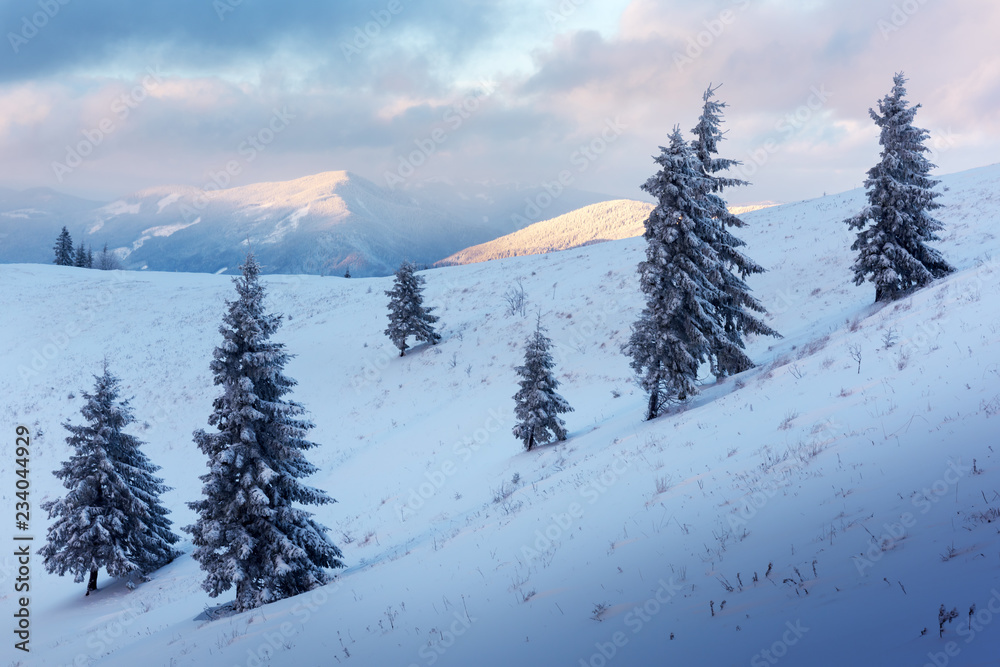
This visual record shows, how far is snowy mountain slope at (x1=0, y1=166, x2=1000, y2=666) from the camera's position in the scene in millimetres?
4195

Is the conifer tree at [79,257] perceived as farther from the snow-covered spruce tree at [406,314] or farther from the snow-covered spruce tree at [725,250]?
the snow-covered spruce tree at [725,250]

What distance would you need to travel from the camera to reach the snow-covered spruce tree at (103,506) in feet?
57.7

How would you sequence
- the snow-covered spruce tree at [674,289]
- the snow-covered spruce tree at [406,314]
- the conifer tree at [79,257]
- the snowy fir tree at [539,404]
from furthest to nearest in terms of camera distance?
1. the conifer tree at [79,257]
2. the snow-covered spruce tree at [406,314]
3. the snowy fir tree at [539,404]
4. the snow-covered spruce tree at [674,289]

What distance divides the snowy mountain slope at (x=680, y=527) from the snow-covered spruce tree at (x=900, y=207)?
180cm

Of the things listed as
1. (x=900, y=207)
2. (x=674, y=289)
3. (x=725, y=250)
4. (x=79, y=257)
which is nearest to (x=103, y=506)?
(x=674, y=289)

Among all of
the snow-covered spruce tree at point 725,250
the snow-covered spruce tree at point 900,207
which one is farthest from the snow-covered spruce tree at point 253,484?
the snow-covered spruce tree at point 900,207

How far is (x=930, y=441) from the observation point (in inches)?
242

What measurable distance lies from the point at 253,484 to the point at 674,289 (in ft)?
40.0

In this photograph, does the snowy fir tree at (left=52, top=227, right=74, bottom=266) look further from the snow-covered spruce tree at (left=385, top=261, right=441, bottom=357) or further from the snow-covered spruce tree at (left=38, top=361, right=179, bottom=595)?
the snow-covered spruce tree at (left=38, top=361, right=179, bottom=595)

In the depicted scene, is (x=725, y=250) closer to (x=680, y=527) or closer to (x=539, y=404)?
(x=539, y=404)

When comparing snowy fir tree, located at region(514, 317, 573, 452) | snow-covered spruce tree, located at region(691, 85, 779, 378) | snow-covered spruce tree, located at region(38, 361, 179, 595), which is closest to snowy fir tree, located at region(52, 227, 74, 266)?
snow-covered spruce tree, located at region(38, 361, 179, 595)

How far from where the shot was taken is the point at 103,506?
18.3m

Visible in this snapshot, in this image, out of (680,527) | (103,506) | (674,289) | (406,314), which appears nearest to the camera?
(680,527)

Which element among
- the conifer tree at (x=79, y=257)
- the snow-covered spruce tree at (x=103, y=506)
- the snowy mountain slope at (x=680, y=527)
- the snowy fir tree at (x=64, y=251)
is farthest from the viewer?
the conifer tree at (x=79, y=257)
